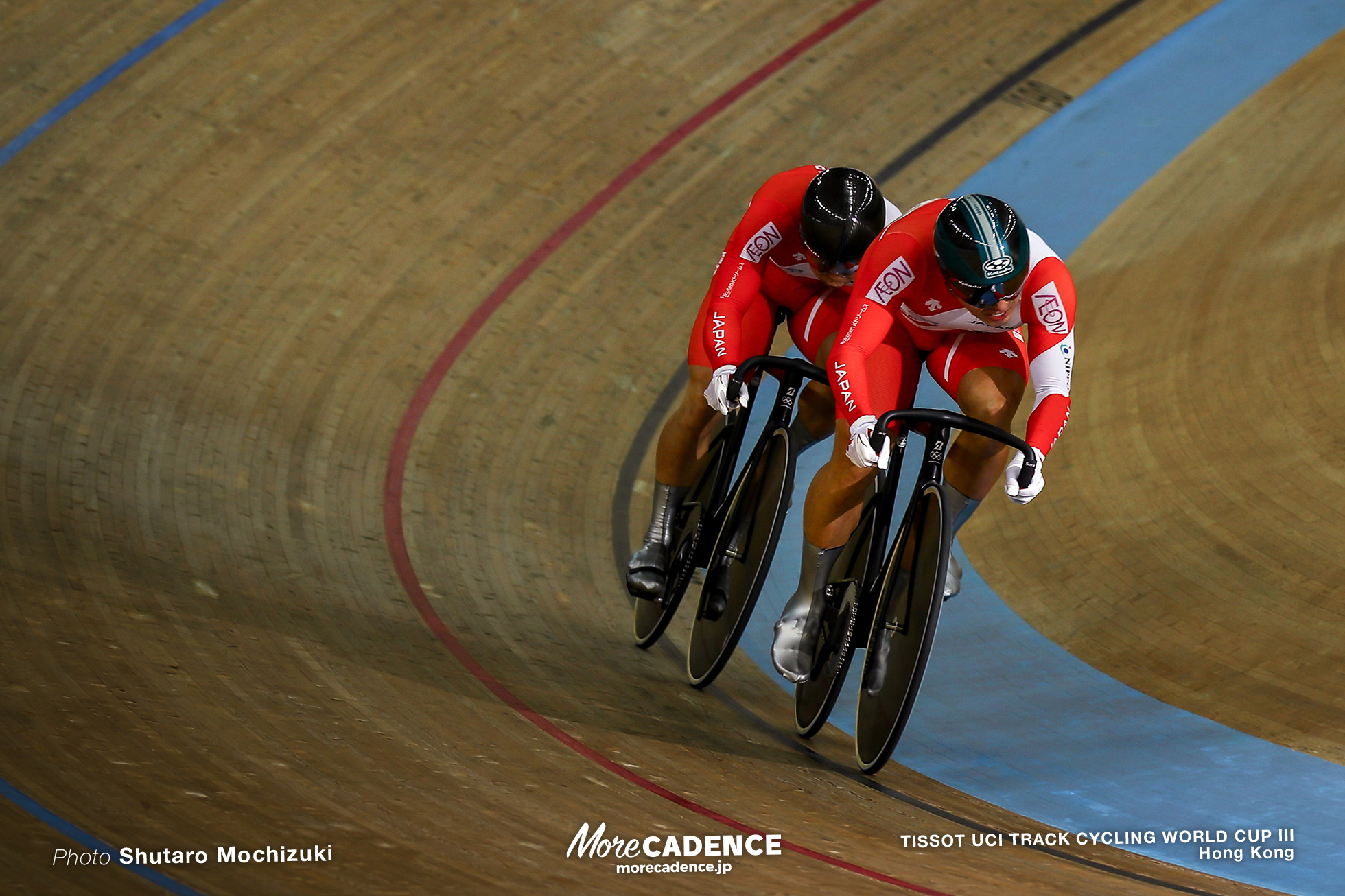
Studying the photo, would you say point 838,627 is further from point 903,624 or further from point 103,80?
point 103,80

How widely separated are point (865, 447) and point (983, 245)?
56cm

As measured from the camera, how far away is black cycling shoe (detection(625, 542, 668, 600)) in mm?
3977

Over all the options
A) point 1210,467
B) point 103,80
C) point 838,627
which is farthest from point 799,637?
point 103,80

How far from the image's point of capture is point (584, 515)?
4.98m

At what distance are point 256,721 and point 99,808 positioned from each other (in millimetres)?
555

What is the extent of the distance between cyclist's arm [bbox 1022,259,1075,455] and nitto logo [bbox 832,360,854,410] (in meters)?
0.45

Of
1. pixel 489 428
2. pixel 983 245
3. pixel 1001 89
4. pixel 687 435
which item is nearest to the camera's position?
pixel 983 245

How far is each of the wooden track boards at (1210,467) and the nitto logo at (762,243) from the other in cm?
157

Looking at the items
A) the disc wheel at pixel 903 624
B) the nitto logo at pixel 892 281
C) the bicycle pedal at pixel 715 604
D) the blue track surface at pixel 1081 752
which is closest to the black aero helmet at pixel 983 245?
the nitto logo at pixel 892 281

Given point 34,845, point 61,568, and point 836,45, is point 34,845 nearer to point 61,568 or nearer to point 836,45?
point 61,568

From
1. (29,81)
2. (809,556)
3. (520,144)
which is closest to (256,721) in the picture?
(809,556)

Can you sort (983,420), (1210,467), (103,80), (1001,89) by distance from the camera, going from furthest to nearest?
(1001,89), (103,80), (1210,467), (983,420)

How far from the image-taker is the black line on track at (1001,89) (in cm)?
687

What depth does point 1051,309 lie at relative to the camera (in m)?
3.25
